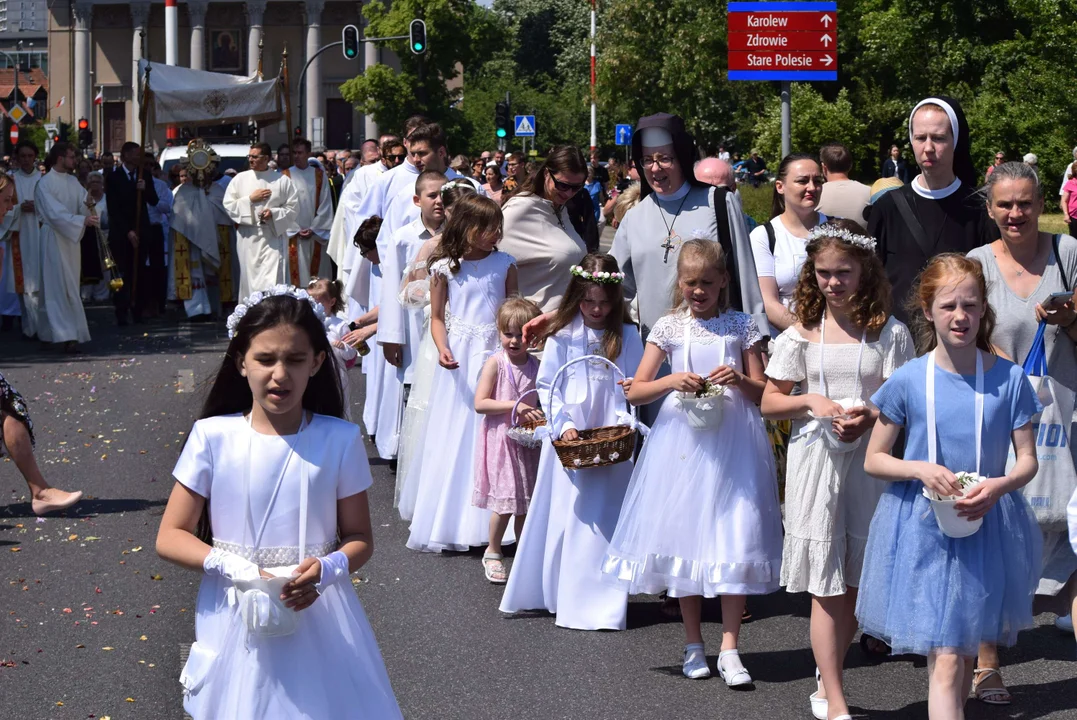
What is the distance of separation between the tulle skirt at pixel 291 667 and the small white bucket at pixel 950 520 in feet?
5.79

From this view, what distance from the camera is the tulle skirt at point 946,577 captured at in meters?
4.80

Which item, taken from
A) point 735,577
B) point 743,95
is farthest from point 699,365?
point 743,95

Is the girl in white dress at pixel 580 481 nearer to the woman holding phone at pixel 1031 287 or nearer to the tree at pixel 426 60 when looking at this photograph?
the woman holding phone at pixel 1031 287

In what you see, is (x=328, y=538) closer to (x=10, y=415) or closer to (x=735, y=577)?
(x=735, y=577)

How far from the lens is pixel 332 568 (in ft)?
12.7

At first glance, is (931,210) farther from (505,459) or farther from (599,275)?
(505,459)

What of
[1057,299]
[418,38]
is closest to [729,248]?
[1057,299]

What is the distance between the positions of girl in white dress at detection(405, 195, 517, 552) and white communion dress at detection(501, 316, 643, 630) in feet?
3.55

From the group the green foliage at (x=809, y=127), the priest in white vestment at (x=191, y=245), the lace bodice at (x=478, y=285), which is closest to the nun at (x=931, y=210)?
the lace bodice at (x=478, y=285)

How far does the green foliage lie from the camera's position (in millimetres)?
26031

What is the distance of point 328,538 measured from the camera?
4.09 meters

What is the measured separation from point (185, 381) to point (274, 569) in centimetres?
1057

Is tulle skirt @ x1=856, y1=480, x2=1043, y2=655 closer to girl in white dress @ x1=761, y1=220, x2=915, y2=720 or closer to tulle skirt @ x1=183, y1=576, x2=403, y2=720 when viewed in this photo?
girl in white dress @ x1=761, y1=220, x2=915, y2=720

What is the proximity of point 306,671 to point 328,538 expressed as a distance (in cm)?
35
